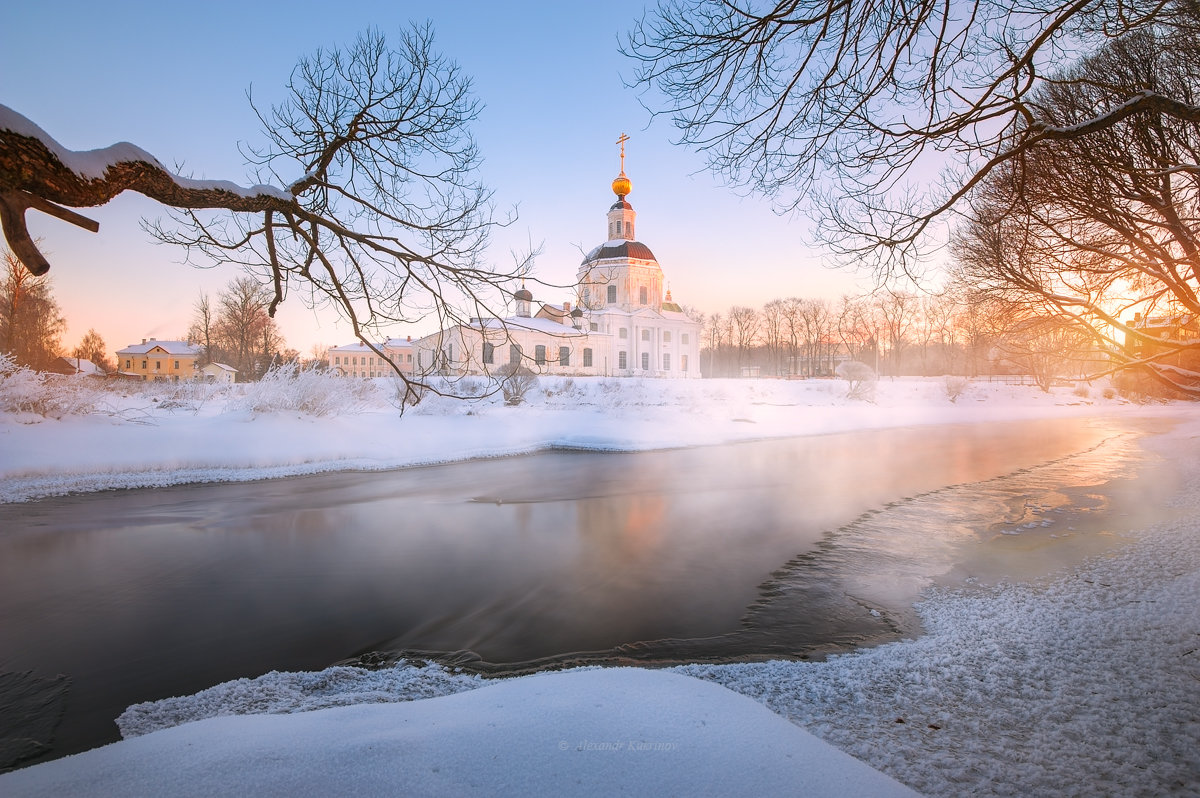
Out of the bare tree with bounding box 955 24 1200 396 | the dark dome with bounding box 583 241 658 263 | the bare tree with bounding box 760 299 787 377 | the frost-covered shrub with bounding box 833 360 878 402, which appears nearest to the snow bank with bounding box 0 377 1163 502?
the frost-covered shrub with bounding box 833 360 878 402

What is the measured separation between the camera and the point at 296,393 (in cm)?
2161

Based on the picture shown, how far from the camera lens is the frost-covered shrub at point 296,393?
21281mm

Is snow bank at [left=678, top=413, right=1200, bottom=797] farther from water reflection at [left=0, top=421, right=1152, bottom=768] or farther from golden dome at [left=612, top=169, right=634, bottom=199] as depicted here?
golden dome at [left=612, top=169, right=634, bottom=199]

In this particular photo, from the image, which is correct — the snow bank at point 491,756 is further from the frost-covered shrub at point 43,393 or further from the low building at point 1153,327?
the frost-covered shrub at point 43,393

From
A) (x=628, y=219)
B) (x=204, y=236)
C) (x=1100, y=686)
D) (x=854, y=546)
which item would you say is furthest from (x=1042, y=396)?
(x=204, y=236)

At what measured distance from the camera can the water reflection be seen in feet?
→ 18.6

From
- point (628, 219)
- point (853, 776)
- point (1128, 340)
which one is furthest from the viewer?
point (628, 219)

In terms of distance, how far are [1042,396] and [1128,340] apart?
1809 inches

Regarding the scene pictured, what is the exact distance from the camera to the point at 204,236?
5.71 m

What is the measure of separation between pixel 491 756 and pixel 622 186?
66358mm

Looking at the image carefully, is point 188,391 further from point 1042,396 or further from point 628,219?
point 1042,396

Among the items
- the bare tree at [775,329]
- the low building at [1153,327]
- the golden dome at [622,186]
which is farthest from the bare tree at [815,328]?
the low building at [1153,327]

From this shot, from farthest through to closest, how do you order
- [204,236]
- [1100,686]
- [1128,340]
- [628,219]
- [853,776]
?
[628,219] < [1128,340] < [204,236] < [1100,686] < [853,776]

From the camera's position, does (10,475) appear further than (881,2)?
Yes
